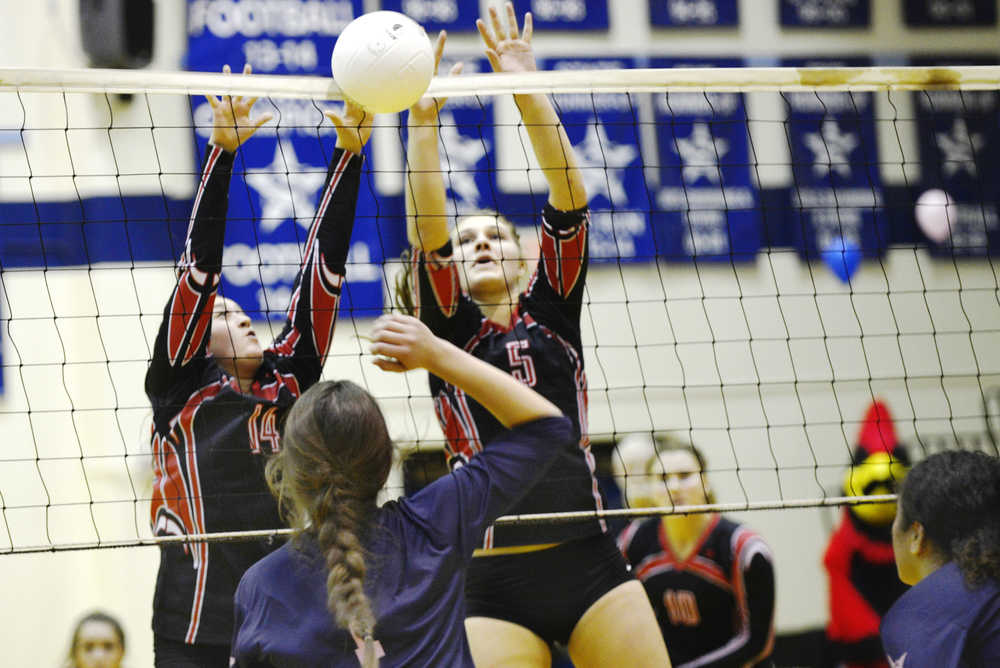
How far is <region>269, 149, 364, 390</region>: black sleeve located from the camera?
330cm

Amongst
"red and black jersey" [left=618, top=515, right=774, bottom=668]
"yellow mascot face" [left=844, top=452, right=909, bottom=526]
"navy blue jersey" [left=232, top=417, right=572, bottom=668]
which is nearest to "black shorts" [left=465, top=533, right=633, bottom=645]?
"navy blue jersey" [left=232, top=417, right=572, bottom=668]

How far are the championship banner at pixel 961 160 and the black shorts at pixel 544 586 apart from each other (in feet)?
19.9

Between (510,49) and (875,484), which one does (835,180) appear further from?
(510,49)

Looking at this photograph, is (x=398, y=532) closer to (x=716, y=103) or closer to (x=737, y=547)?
(x=737, y=547)

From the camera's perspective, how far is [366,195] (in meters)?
7.61

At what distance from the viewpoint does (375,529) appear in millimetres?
2275

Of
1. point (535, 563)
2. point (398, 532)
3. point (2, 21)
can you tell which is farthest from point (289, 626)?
point (2, 21)

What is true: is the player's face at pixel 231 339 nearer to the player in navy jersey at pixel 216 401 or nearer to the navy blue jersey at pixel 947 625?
the player in navy jersey at pixel 216 401

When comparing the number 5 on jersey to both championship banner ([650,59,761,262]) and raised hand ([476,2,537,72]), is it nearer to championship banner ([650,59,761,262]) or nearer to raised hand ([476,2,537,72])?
raised hand ([476,2,537,72])

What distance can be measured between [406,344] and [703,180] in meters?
6.31

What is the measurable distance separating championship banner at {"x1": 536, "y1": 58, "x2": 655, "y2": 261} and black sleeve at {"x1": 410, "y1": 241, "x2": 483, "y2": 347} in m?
4.59

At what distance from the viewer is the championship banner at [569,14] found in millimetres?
8266

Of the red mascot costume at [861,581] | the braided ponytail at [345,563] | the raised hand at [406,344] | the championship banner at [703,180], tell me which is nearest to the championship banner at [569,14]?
the championship banner at [703,180]

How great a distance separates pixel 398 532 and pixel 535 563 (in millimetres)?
986
